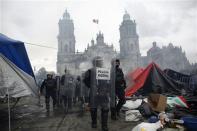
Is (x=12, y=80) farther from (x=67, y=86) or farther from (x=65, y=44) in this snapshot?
(x=65, y=44)

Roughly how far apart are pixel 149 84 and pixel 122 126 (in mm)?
6702

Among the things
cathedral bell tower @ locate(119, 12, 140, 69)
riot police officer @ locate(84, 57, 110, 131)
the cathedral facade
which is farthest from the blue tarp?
cathedral bell tower @ locate(119, 12, 140, 69)

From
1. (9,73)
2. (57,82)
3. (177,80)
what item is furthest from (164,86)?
(9,73)

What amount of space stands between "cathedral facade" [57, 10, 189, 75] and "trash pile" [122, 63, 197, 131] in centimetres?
6484

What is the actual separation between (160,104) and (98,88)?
2.56 m

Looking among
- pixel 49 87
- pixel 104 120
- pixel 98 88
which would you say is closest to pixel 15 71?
pixel 49 87

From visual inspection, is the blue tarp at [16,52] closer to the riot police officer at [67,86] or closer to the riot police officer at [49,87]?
the riot police officer at [49,87]

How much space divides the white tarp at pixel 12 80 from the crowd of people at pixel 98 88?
1939mm

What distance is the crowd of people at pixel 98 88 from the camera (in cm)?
695

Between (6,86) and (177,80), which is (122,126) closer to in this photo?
(6,86)

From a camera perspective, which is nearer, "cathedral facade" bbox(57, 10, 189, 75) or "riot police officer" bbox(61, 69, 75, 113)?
"riot police officer" bbox(61, 69, 75, 113)

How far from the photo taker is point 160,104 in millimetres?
8406

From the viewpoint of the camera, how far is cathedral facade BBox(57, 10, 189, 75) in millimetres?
81375

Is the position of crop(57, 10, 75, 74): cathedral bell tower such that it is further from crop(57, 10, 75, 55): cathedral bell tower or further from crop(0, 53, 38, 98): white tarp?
crop(0, 53, 38, 98): white tarp
